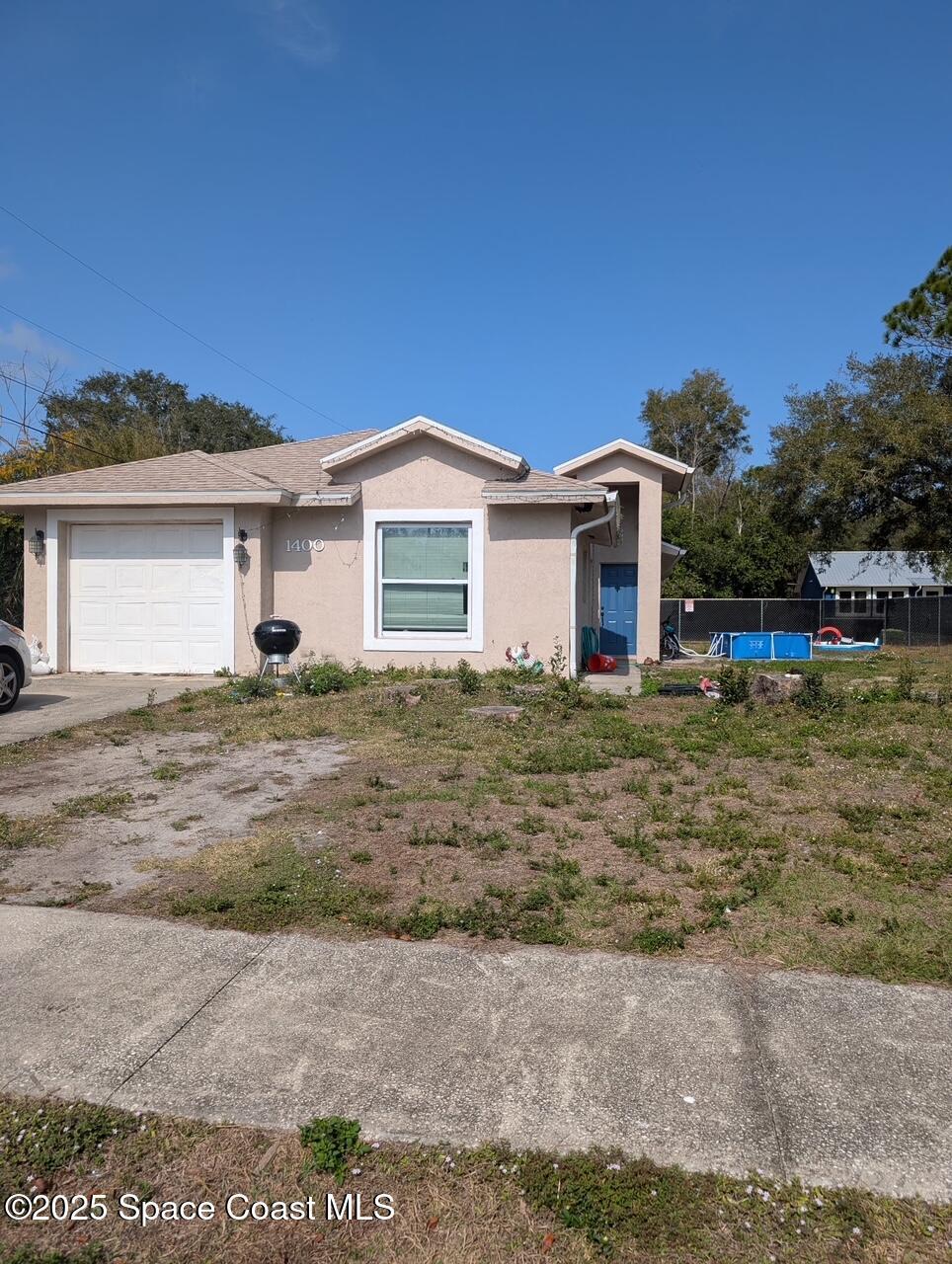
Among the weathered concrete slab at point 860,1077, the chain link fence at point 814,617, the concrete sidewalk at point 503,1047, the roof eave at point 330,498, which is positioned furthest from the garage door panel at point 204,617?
the chain link fence at point 814,617

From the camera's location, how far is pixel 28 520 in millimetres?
13977

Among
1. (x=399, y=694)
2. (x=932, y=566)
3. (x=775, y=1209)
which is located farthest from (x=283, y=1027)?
(x=932, y=566)

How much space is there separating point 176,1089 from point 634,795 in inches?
171

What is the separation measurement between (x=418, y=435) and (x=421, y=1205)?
39.0 ft

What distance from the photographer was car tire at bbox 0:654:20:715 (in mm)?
10266

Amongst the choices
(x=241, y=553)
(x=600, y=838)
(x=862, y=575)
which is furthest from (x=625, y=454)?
(x=862, y=575)

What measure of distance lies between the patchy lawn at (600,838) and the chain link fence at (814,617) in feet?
64.8

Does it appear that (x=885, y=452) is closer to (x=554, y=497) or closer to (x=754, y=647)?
(x=754, y=647)

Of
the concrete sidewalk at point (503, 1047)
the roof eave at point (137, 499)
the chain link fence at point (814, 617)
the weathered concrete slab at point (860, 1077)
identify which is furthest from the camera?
the chain link fence at point (814, 617)

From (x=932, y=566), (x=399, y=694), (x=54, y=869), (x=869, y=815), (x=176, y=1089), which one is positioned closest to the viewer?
(x=176, y=1089)

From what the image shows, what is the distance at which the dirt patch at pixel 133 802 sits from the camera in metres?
5.11

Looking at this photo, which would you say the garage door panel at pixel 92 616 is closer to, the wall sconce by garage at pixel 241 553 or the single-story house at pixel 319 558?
the single-story house at pixel 319 558

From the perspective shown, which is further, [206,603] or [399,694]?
[206,603]

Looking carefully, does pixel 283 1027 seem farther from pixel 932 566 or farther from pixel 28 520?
pixel 932 566
